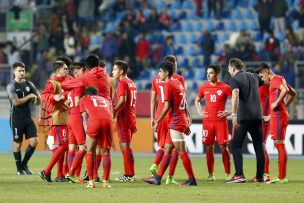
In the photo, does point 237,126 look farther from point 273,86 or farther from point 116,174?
point 116,174

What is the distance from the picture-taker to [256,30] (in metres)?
33.7

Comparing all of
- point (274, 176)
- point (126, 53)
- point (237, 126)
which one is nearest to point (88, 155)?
point (237, 126)

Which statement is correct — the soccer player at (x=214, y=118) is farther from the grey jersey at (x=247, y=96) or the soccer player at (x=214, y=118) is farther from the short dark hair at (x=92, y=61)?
the short dark hair at (x=92, y=61)

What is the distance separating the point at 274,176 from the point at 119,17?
18.0m

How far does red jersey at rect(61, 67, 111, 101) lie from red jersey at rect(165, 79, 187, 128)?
1.07 m

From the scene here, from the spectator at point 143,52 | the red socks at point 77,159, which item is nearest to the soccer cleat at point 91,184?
the red socks at point 77,159

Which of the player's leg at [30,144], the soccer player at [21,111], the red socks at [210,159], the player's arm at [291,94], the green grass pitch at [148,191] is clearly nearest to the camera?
the green grass pitch at [148,191]

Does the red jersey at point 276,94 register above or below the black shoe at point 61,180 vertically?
above

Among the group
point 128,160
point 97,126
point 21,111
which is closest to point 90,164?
point 97,126

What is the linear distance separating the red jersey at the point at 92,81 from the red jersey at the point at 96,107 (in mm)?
310

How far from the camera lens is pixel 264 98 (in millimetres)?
19219

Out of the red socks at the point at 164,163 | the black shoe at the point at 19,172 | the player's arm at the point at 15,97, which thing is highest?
the player's arm at the point at 15,97

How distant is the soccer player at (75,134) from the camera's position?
16.9 meters

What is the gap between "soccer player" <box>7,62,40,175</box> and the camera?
20188 millimetres
